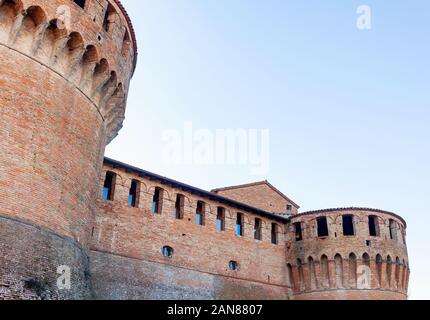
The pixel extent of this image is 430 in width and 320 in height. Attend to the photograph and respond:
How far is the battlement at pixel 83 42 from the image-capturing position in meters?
12.9

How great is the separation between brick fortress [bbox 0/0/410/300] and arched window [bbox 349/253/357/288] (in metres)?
0.06

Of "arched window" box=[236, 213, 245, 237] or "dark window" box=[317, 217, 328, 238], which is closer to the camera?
"arched window" box=[236, 213, 245, 237]

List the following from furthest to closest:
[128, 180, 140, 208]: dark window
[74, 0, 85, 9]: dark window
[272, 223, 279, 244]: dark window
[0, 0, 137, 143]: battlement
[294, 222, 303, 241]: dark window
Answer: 1. [294, 222, 303, 241]: dark window
2. [272, 223, 279, 244]: dark window
3. [128, 180, 140, 208]: dark window
4. [74, 0, 85, 9]: dark window
5. [0, 0, 137, 143]: battlement

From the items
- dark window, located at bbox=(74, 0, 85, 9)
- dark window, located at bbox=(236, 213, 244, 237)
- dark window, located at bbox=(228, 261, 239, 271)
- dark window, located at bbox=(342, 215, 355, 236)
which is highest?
dark window, located at bbox=(74, 0, 85, 9)

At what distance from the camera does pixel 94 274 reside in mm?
16609

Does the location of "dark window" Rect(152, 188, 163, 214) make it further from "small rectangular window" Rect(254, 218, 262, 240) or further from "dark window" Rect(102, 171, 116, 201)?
"small rectangular window" Rect(254, 218, 262, 240)

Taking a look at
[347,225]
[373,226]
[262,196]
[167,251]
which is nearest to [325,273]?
[347,225]

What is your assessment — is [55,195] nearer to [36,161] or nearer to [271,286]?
[36,161]

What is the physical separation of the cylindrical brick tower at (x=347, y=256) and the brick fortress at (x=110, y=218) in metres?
0.06

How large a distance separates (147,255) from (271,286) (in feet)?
27.2

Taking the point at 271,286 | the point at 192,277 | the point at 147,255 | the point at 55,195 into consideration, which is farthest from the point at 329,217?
the point at 55,195

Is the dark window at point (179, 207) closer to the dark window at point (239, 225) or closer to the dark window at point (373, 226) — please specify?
the dark window at point (239, 225)

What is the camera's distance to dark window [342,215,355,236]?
25641 mm

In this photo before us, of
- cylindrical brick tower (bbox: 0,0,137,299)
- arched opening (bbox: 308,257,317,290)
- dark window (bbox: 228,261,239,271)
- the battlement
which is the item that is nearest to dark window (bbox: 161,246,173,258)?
dark window (bbox: 228,261,239,271)
